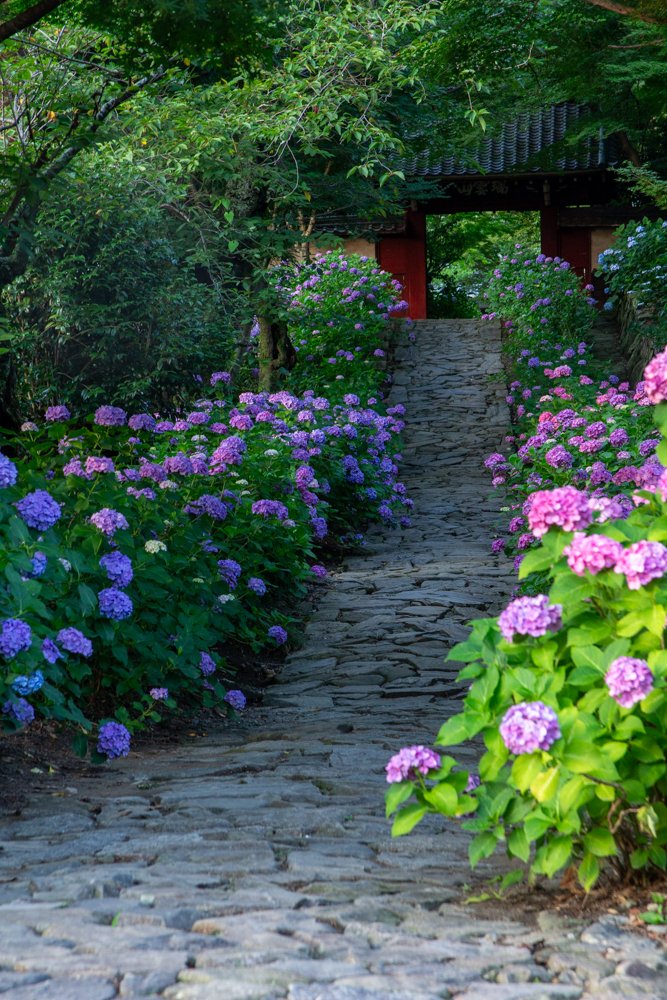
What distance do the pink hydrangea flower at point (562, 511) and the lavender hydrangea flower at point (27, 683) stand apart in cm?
181

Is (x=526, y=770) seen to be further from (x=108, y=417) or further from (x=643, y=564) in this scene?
(x=108, y=417)

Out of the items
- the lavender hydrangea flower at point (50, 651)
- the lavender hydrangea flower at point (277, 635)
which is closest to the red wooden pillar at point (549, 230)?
the lavender hydrangea flower at point (277, 635)

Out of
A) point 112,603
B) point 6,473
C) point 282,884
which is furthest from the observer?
point 112,603

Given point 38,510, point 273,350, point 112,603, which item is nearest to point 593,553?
point 38,510

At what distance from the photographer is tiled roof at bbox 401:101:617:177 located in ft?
60.2

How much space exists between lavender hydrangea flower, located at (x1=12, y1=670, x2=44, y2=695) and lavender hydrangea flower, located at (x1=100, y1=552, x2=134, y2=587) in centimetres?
61

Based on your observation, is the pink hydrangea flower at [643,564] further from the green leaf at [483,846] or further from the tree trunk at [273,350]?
the tree trunk at [273,350]

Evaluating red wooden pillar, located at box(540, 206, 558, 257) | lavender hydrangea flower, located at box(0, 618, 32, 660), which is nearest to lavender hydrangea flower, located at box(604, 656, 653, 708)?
lavender hydrangea flower, located at box(0, 618, 32, 660)

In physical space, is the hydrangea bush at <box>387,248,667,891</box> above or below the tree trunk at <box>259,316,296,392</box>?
below

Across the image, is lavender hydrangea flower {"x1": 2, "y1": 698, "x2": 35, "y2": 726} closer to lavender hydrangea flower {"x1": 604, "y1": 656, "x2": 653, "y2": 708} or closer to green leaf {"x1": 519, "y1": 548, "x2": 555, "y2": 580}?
green leaf {"x1": 519, "y1": 548, "x2": 555, "y2": 580}

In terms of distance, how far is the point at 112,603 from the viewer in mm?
3650

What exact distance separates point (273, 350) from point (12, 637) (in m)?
9.21

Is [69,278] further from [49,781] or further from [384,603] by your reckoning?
[49,781]

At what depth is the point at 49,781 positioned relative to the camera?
343cm
